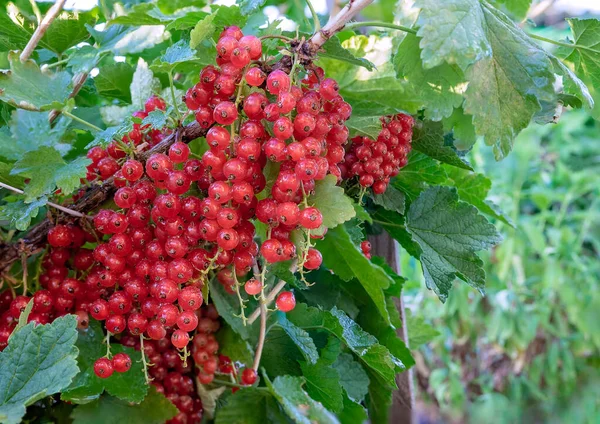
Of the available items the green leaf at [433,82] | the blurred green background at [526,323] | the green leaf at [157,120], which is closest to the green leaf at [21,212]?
the green leaf at [157,120]

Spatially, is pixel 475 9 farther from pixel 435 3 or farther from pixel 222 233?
pixel 222 233

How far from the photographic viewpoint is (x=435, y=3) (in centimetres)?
43

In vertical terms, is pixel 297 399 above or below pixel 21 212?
below

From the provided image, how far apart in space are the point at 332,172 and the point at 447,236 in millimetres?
186

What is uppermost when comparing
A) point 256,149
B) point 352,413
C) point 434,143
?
point 256,149

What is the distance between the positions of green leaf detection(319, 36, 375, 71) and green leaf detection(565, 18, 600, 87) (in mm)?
249

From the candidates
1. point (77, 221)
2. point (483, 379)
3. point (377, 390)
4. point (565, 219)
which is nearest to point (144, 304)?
point (77, 221)

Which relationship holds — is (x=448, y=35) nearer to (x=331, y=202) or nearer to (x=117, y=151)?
(x=331, y=202)

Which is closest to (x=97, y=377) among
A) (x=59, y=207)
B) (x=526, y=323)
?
(x=59, y=207)

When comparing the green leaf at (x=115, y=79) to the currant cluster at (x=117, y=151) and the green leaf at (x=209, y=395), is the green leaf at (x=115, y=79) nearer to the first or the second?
the currant cluster at (x=117, y=151)

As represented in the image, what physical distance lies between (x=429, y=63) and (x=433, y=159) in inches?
9.2

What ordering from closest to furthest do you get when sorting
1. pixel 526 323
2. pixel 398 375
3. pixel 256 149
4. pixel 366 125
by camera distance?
pixel 256 149 < pixel 366 125 < pixel 398 375 < pixel 526 323

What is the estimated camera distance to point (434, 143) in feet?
2.02

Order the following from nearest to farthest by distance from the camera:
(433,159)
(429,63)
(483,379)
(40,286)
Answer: (429,63) < (40,286) < (433,159) < (483,379)
